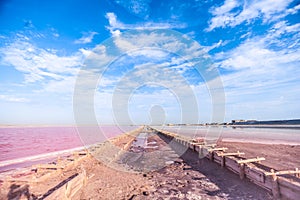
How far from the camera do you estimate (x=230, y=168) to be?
25.5ft

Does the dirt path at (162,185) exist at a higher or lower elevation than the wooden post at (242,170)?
lower

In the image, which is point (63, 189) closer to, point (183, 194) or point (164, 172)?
point (183, 194)

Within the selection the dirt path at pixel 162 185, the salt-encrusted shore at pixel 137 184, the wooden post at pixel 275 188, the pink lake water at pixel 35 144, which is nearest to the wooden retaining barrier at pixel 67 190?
the salt-encrusted shore at pixel 137 184

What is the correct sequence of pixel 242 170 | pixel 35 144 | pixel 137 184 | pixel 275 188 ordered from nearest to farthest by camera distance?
pixel 275 188, pixel 242 170, pixel 137 184, pixel 35 144

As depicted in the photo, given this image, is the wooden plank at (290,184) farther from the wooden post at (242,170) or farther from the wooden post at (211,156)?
the wooden post at (211,156)

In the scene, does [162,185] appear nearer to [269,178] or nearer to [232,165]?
[232,165]

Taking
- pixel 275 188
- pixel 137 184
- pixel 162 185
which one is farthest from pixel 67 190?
pixel 275 188

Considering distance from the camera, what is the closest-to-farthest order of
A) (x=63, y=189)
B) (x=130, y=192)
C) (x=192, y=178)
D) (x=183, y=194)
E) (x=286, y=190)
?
(x=286, y=190)
(x=63, y=189)
(x=183, y=194)
(x=130, y=192)
(x=192, y=178)

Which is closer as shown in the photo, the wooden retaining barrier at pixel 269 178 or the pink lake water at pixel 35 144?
the wooden retaining barrier at pixel 269 178

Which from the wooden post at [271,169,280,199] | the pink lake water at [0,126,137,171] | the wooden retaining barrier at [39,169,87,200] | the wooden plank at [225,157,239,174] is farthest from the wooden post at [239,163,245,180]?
the pink lake water at [0,126,137,171]

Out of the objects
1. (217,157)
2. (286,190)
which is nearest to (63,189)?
(286,190)

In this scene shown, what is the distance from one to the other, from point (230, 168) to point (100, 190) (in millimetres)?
5574

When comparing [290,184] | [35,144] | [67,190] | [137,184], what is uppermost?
[290,184]

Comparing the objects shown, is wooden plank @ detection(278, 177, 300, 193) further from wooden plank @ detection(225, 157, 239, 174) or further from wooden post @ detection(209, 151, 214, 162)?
wooden post @ detection(209, 151, 214, 162)
